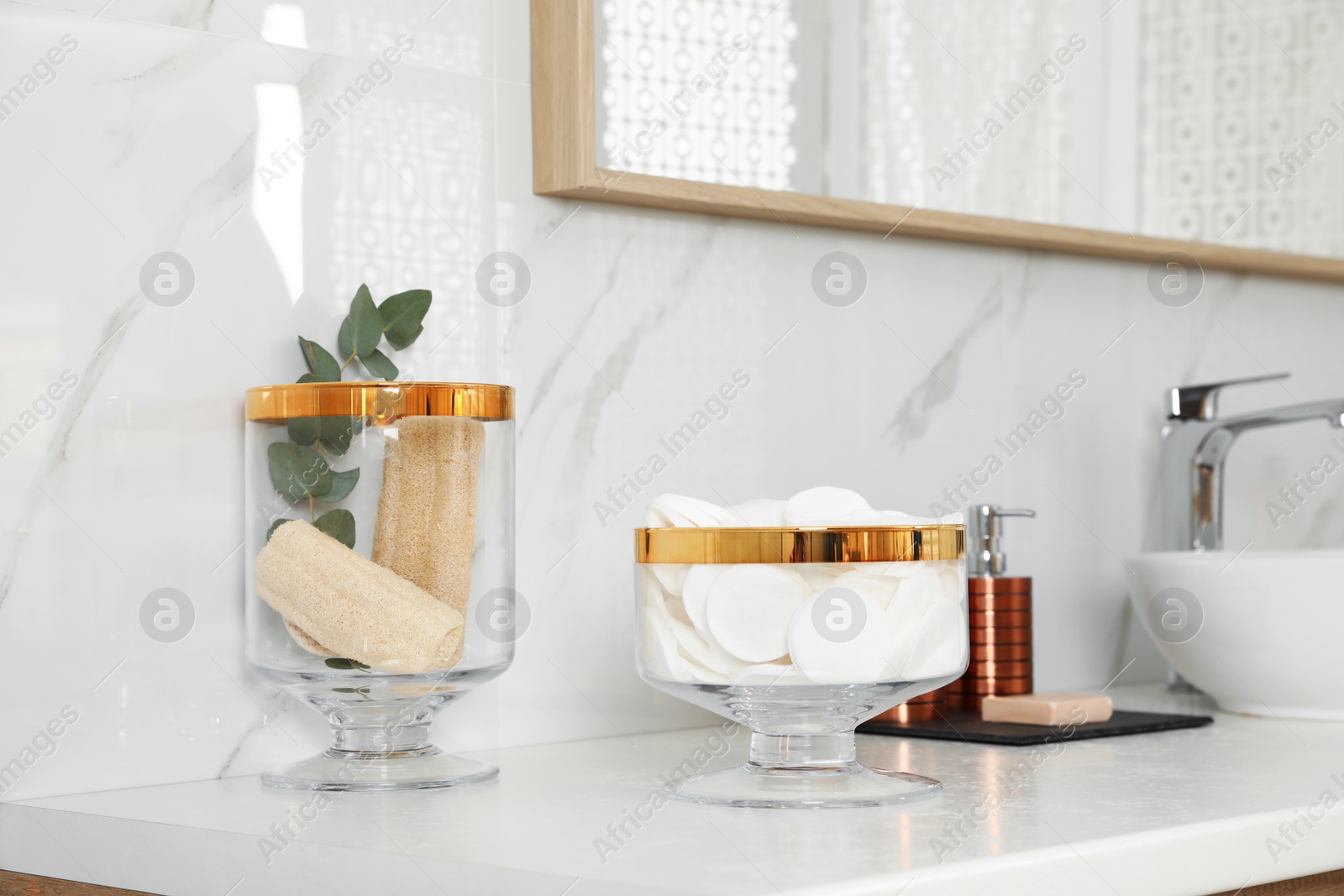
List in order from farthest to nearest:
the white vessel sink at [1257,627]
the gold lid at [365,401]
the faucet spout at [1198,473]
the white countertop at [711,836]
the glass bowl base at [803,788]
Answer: the faucet spout at [1198,473] → the white vessel sink at [1257,627] → the gold lid at [365,401] → the glass bowl base at [803,788] → the white countertop at [711,836]

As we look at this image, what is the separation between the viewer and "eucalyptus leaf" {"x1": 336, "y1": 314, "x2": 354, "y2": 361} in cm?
93

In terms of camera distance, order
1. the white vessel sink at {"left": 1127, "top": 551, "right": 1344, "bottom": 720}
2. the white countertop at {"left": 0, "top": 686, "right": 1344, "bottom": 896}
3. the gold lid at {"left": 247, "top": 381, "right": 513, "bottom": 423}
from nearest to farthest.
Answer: the white countertop at {"left": 0, "top": 686, "right": 1344, "bottom": 896}
the gold lid at {"left": 247, "top": 381, "right": 513, "bottom": 423}
the white vessel sink at {"left": 1127, "top": 551, "right": 1344, "bottom": 720}

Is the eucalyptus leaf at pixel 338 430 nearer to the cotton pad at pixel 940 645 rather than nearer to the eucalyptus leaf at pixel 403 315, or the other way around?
the eucalyptus leaf at pixel 403 315

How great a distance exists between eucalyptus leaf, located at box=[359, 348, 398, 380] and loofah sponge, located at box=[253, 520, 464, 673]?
0.13 metres

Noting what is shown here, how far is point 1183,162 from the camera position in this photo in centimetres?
140

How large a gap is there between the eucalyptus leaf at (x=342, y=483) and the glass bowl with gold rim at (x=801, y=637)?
6.6 inches

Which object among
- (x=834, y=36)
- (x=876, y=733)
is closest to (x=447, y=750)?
(x=876, y=733)

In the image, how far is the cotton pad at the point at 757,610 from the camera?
2.47ft

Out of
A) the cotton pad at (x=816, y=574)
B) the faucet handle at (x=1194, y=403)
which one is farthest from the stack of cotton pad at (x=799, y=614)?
the faucet handle at (x=1194, y=403)

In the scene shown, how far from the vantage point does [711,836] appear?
0.67 m

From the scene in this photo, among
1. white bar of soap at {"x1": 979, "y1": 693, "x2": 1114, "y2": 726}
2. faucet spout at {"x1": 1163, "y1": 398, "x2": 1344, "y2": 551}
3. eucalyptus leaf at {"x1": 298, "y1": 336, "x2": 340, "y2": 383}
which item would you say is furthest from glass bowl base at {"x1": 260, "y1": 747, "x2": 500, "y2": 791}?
faucet spout at {"x1": 1163, "y1": 398, "x2": 1344, "y2": 551}

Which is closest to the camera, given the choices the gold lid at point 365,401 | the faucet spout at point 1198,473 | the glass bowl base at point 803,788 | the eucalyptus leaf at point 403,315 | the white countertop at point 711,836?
the white countertop at point 711,836

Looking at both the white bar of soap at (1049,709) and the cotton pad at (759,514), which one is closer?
the cotton pad at (759,514)

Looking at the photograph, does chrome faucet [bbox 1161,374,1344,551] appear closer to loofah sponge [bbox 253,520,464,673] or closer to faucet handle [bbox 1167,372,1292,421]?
faucet handle [bbox 1167,372,1292,421]
